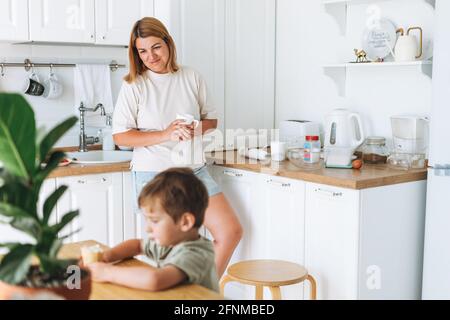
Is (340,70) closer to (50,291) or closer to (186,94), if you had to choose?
(186,94)

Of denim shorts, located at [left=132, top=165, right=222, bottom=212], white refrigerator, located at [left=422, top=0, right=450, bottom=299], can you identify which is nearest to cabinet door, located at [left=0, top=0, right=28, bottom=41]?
denim shorts, located at [left=132, top=165, right=222, bottom=212]

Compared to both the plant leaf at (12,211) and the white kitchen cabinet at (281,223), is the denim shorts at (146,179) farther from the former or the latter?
the plant leaf at (12,211)

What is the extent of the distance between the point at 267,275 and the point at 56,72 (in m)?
1.60

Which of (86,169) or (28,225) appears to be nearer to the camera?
(28,225)

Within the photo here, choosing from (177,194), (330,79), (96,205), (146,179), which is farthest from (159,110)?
(177,194)

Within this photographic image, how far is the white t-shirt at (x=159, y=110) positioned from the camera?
7.33 ft

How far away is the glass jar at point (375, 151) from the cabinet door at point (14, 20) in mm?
1632

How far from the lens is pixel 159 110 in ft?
7.47

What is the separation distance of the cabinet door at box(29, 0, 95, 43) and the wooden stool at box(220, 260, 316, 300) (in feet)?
4.48

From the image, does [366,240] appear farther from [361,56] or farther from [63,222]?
[63,222]

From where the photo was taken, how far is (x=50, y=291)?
0.93m

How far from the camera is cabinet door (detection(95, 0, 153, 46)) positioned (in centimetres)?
301
